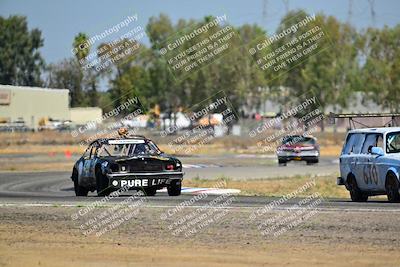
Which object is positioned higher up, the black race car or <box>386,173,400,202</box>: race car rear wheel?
the black race car

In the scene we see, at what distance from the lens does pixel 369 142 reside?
19578mm

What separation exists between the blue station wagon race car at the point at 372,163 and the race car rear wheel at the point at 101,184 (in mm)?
5050

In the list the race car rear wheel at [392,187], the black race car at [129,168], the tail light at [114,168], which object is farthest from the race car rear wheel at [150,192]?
the race car rear wheel at [392,187]

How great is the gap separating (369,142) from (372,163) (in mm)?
668

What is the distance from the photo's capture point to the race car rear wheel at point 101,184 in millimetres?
21328

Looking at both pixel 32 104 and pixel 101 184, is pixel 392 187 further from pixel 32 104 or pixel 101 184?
pixel 32 104

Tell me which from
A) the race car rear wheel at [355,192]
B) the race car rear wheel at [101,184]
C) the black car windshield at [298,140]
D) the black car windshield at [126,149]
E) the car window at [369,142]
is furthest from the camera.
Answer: the black car windshield at [298,140]

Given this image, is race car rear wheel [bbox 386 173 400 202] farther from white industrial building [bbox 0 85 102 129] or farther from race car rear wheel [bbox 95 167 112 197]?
white industrial building [bbox 0 85 102 129]

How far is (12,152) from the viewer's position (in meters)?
62.8

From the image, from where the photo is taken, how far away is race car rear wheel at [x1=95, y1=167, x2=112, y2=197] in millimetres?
21328

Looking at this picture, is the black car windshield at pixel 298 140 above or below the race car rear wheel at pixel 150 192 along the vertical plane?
above

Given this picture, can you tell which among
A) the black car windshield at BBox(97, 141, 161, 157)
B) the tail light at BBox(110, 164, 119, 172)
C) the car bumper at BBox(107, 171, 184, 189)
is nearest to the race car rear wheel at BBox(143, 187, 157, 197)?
the car bumper at BBox(107, 171, 184, 189)

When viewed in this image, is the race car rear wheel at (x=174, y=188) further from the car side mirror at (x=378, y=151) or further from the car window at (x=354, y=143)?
the car side mirror at (x=378, y=151)

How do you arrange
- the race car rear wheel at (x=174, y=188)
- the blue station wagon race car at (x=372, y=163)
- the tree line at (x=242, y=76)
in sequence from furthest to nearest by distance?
the tree line at (x=242, y=76), the race car rear wheel at (x=174, y=188), the blue station wagon race car at (x=372, y=163)
